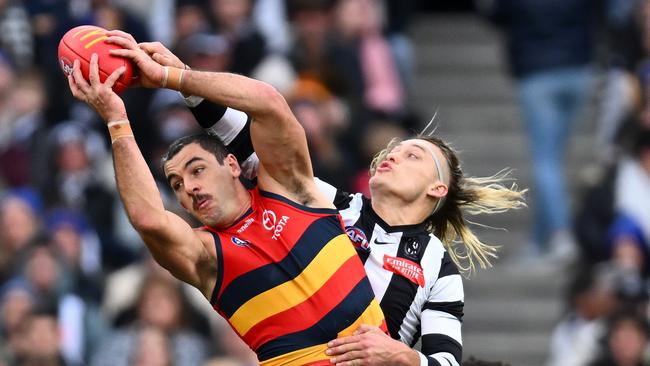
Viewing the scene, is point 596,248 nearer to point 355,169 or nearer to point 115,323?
point 355,169

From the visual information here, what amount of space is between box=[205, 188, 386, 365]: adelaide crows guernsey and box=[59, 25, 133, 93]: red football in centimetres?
81

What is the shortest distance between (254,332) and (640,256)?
6115 mm

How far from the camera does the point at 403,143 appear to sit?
7.69 m

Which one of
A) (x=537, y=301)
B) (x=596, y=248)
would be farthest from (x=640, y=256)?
(x=537, y=301)

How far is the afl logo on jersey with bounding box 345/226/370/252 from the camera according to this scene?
7328 millimetres

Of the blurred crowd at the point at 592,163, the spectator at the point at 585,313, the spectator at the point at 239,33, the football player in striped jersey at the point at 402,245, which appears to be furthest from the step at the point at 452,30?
the football player in striped jersey at the point at 402,245

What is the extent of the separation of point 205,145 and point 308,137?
5769mm

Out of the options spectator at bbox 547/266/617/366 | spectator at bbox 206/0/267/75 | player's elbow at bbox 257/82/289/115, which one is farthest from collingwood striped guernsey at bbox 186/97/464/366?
spectator at bbox 206/0/267/75

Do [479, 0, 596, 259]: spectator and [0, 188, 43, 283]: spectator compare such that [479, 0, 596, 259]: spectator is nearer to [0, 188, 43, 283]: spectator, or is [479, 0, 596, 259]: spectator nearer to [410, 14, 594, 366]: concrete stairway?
[410, 14, 594, 366]: concrete stairway

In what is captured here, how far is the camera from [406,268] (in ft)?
23.8

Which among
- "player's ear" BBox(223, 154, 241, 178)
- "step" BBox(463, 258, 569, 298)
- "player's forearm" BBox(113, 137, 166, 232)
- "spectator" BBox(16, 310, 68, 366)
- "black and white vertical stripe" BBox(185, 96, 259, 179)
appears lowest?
"spectator" BBox(16, 310, 68, 366)

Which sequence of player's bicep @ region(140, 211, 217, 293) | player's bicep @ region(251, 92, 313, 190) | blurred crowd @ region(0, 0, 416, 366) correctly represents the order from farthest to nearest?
blurred crowd @ region(0, 0, 416, 366)
player's bicep @ region(251, 92, 313, 190)
player's bicep @ region(140, 211, 217, 293)

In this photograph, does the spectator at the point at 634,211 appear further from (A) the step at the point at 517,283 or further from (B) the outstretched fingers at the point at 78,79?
(B) the outstretched fingers at the point at 78,79

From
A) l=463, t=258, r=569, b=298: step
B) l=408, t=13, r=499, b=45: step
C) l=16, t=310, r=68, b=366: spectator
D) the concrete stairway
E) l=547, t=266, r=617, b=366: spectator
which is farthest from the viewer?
l=408, t=13, r=499, b=45: step
